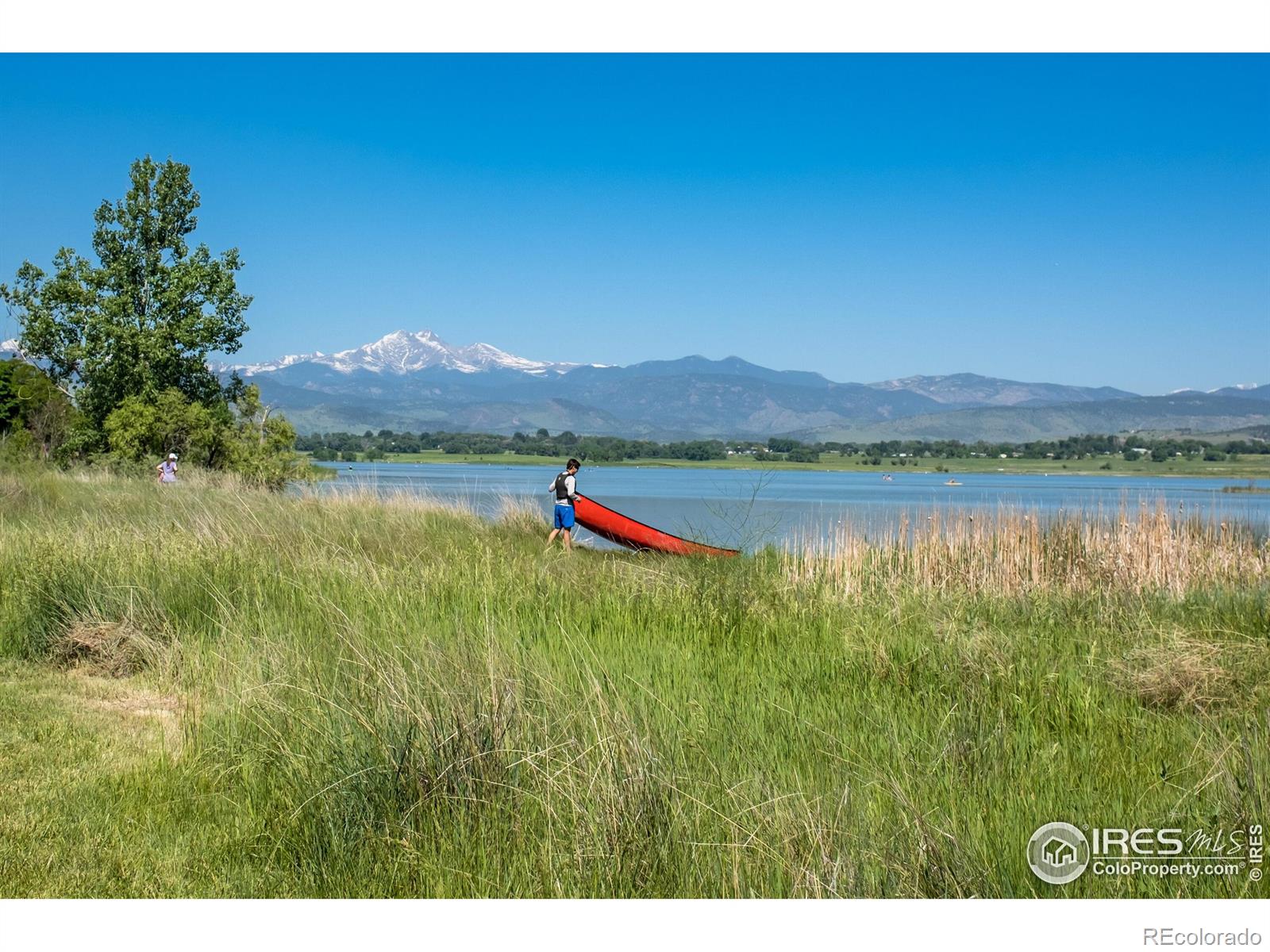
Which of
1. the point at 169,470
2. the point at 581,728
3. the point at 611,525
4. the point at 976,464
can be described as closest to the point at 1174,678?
the point at 581,728

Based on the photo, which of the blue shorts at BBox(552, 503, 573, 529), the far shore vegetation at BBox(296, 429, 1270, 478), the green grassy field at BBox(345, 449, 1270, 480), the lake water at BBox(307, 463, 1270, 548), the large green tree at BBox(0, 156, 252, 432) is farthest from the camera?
the far shore vegetation at BBox(296, 429, 1270, 478)

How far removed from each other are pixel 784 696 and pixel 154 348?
31.5 meters

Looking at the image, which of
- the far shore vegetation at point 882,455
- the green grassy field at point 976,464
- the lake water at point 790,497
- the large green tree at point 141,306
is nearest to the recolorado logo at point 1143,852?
the lake water at point 790,497

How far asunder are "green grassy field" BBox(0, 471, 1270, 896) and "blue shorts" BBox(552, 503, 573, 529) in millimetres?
7002

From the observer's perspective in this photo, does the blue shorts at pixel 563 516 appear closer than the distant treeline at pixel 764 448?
Yes

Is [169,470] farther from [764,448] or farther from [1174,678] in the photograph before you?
[764,448]

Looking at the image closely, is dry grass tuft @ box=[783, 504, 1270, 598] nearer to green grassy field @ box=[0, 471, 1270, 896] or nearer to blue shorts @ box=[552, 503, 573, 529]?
green grassy field @ box=[0, 471, 1270, 896]

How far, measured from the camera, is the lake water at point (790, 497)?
15758 millimetres

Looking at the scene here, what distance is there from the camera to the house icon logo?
12.9 ft

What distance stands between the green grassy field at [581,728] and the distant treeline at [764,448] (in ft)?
220

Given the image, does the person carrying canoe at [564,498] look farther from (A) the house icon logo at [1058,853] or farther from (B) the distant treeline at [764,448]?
(B) the distant treeline at [764,448]

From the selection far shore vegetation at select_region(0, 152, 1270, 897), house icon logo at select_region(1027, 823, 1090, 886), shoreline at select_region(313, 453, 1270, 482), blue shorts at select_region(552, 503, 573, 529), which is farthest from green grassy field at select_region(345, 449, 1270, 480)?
house icon logo at select_region(1027, 823, 1090, 886)

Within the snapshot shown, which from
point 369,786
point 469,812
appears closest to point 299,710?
point 369,786

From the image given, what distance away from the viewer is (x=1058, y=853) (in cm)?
405
